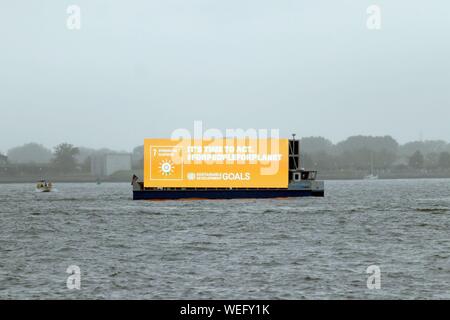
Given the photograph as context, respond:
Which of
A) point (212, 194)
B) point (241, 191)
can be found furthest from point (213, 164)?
point (241, 191)

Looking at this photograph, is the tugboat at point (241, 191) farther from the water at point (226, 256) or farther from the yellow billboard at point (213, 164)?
the water at point (226, 256)

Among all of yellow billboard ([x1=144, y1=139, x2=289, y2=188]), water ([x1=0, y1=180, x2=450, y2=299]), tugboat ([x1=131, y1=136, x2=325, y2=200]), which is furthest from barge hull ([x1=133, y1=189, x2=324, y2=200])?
water ([x1=0, y1=180, x2=450, y2=299])

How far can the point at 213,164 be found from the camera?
81312 millimetres

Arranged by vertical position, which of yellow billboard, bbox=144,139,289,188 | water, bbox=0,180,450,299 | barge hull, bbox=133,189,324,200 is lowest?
water, bbox=0,180,450,299

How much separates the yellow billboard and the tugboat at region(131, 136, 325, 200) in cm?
68

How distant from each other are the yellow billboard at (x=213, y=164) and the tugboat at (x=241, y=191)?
676 millimetres

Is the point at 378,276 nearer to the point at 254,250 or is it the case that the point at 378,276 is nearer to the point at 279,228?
the point at 254,250

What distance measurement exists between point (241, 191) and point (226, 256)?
1890 inches

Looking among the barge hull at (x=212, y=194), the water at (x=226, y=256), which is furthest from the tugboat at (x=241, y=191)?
the water at (x=226, y=256)

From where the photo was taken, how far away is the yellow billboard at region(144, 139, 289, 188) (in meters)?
80.5

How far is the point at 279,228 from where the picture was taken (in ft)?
151

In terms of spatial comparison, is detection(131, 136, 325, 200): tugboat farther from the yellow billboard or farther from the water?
the water

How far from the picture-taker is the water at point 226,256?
24.1m
